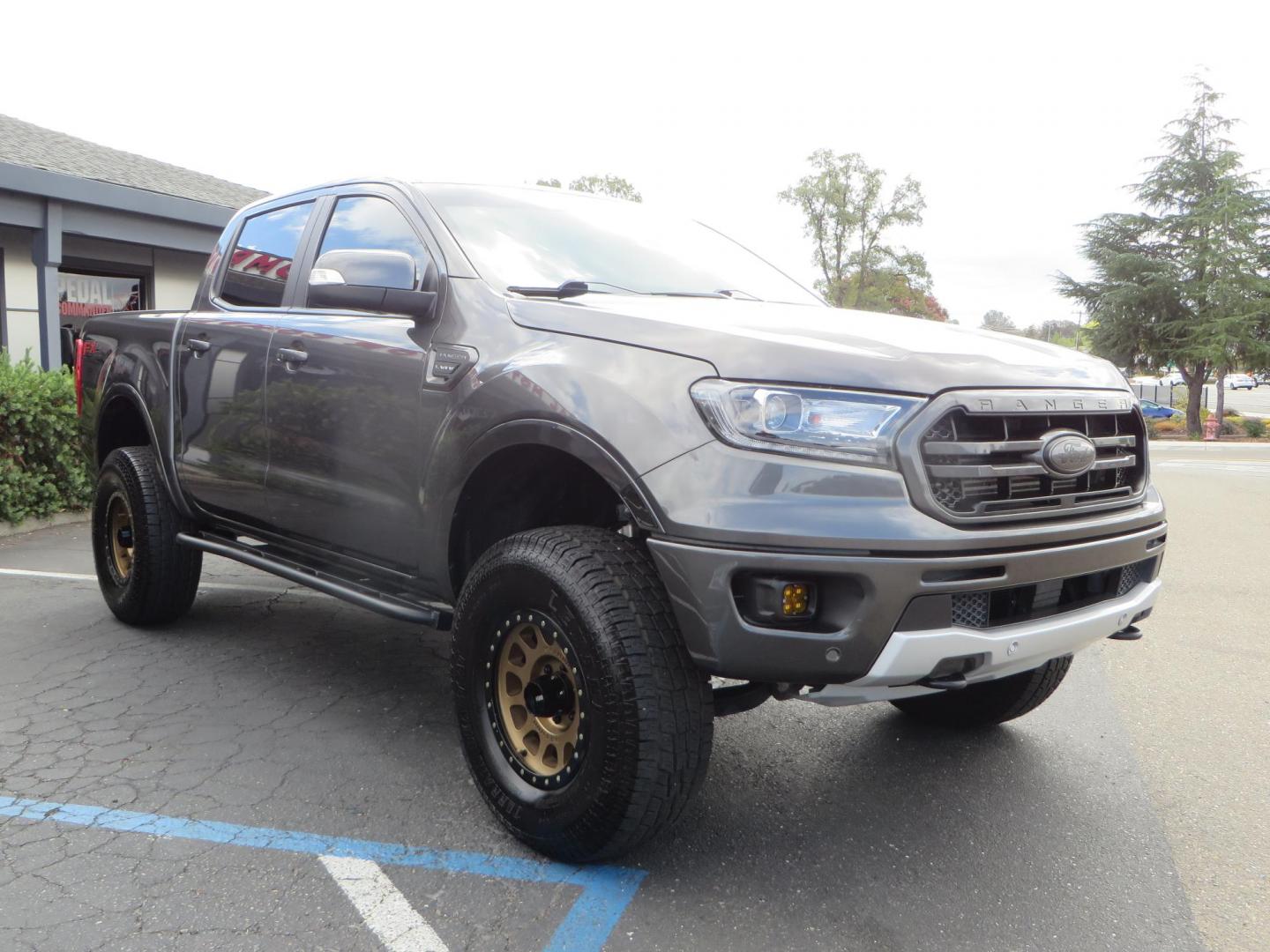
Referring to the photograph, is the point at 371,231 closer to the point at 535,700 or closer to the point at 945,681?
the point at 535,700

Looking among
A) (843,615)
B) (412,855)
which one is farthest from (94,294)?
(843,615)

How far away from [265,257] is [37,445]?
4.87m

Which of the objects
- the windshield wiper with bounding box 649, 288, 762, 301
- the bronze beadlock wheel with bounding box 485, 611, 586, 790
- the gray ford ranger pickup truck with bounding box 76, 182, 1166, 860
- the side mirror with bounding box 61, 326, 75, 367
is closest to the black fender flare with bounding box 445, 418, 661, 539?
the gray ford ranger pickup truck with bounding box 76, 182, 1166, 860

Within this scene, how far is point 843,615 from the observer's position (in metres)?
2.32

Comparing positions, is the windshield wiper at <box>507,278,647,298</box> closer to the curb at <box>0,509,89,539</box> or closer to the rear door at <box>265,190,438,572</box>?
the rear door at <box>265,190,438,572</box>

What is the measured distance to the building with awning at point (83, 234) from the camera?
11.9 meters

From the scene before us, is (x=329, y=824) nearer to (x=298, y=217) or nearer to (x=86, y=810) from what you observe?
(x=86, y=810)

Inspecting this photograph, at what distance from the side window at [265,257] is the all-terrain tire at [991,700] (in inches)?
119

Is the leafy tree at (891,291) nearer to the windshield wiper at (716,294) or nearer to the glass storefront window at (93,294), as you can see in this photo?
the glass storefront window at (93,294)

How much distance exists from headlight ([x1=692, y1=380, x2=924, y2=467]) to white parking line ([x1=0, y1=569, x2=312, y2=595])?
4289 millimetres

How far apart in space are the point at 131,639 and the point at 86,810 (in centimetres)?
194

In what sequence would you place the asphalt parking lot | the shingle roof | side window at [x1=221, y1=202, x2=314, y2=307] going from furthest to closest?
the shingle roof → side window at [x1=221, y1=202, x2=314, y2=307] → the asphalt parking lot

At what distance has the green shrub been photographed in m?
7.70

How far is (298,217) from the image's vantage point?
426 centimetres
